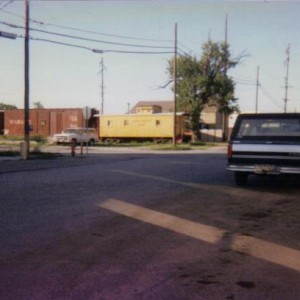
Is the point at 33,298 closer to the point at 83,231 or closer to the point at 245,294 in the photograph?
the point at 245,294

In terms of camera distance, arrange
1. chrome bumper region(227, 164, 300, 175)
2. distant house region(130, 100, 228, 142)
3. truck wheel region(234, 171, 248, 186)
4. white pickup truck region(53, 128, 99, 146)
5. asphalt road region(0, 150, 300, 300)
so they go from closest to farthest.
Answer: asphalt road region(0, 150, 300, 300) → chrome bumper region(227, 164, 300, 175) → truck wheel region(234, 171, 248, 186) → white pickup truck region(53, 128, 99, 146) → distant house region(130, 100, 228, 142)

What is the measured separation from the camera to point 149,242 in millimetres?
6641

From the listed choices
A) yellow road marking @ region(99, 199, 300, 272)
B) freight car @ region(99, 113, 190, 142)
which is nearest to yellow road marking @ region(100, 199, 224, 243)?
yellow road marking @ region(99, 199, 300, 272)

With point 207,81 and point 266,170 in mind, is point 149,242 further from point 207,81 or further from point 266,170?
point 207,81

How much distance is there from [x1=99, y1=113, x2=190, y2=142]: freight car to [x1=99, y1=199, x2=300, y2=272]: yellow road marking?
3775 cm

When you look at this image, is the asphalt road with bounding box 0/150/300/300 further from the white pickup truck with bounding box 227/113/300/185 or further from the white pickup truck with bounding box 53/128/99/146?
the white pickup truck with bounding box 53/128/99/146

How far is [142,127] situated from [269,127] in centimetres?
3586

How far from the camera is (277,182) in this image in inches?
547

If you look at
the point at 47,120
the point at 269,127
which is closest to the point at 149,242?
the point at 269,127

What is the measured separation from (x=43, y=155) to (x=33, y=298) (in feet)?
72.7

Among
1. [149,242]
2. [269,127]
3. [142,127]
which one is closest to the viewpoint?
[149,242]

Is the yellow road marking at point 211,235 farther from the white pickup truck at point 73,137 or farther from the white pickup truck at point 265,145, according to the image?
the white pickup truck at point 73,137

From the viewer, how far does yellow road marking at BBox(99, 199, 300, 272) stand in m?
5.94

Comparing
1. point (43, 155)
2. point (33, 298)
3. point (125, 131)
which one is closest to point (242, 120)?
point (33, 298)
